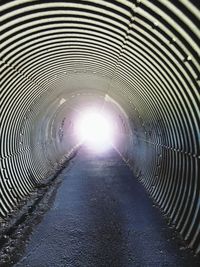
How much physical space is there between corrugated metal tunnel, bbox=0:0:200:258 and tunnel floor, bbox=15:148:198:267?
0.46 metres

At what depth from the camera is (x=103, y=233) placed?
793cm

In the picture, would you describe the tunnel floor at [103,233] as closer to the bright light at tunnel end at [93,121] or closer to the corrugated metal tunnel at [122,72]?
the corrugated metal tunnel at [122,72]

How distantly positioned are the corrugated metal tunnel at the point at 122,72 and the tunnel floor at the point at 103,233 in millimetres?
462

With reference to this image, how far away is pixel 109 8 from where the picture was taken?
6164 millimetres

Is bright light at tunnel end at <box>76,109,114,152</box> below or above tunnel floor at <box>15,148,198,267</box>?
above

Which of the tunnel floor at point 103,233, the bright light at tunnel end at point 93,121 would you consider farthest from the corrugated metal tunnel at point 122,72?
the bright light at tunnel end at point 93,121

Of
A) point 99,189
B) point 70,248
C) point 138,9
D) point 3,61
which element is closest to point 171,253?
point 70,248

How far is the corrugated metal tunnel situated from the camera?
5957mm

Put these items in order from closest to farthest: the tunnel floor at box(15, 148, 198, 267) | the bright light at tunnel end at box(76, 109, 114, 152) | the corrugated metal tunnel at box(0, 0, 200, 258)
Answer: the corrugated metal tunnel at box(0, 0, 200, 258), the tunnel floor at box(15, 148, 198, 267), the bright light at tunnel end at box(76, 109, 114, 152)

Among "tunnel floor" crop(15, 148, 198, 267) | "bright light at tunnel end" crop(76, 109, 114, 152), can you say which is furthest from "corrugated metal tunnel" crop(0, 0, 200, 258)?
"bright light at tunnel end" crop(76, 109, 114, 152)

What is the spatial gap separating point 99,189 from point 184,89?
6178mm

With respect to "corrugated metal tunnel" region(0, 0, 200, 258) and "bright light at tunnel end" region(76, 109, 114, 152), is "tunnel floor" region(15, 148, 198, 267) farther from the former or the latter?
"bright light at tunnel end" region(76, 109, 114, 152)

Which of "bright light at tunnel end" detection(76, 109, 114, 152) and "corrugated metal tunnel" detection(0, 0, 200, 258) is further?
"bright light at tunnel end" detection(76, 109, 114, 152)

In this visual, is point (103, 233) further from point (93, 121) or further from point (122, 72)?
point (93, 121)
